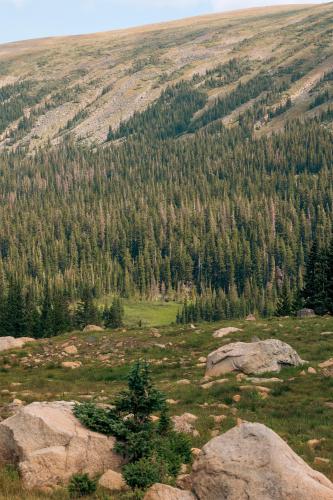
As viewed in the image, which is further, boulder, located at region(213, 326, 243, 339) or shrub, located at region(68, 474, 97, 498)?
boulder, located at region(213, 326, 243, 339)

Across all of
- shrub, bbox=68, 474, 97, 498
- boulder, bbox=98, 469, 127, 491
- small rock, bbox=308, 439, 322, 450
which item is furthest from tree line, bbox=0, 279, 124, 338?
shrub, bbox=68, 474, 97, 498

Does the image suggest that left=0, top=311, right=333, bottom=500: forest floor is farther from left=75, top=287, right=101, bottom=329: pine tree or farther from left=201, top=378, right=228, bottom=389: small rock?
left=75, top=287, right=101, bottom=329: pine tree

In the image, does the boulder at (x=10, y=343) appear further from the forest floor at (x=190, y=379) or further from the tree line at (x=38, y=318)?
the tree line at (x=38, y=318)

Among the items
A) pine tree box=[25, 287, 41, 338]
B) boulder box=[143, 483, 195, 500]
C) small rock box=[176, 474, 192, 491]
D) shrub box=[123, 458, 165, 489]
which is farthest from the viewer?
pine tree box=[25, 287, 41, 338]

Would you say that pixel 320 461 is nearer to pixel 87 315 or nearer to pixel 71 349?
pixel 71 349

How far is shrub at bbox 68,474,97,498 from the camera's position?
14.0 m

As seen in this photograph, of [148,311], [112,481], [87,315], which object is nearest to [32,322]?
[87,315]

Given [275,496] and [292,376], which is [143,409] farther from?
[292,376]

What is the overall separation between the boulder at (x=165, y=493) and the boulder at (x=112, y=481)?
1.57 meters

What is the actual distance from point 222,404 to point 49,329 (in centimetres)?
6652

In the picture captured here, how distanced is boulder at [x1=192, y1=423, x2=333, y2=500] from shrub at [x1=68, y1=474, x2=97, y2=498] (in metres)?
2.83

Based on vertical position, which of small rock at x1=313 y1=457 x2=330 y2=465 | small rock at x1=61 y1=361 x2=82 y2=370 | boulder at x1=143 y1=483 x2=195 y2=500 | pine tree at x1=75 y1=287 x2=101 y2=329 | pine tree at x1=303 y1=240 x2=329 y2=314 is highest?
boulder at x1=143 y1=483 x2=195 y2=500

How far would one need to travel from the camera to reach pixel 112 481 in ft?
48.5

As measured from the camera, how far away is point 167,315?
155 m
